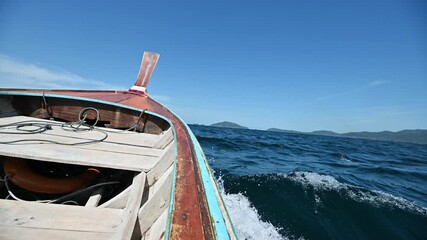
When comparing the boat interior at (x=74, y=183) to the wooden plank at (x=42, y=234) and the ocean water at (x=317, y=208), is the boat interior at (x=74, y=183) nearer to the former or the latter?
the wooden plank at (x=42, y=234)

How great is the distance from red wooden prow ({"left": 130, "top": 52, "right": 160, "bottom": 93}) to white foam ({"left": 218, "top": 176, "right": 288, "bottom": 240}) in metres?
4.21

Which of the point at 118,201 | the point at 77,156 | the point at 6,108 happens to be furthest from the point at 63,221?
the point at 6,108

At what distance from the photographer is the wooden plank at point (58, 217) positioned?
3.47 feet

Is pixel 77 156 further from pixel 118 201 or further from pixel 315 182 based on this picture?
pixel 315 182

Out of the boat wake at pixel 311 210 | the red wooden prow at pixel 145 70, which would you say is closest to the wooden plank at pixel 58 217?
the boat wake at pixel 311 210

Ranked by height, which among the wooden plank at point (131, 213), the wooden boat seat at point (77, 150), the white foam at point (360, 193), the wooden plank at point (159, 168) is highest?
the wooden boat seat at point (77, 150)

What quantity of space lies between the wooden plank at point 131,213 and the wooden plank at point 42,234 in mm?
128

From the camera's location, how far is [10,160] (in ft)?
5.60

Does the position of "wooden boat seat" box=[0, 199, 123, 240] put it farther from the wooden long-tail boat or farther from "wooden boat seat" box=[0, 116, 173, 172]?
"wooden boat seat" box=[0, 116, 173, 172]

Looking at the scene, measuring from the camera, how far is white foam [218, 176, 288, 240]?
2562 mm

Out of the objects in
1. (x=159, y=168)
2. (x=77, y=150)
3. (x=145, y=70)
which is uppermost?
(x=145, y=70)

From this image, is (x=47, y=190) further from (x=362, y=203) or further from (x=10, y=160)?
(x=362, y=203)

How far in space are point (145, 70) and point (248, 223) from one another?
5600 millimetres

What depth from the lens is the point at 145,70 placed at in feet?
21.0
